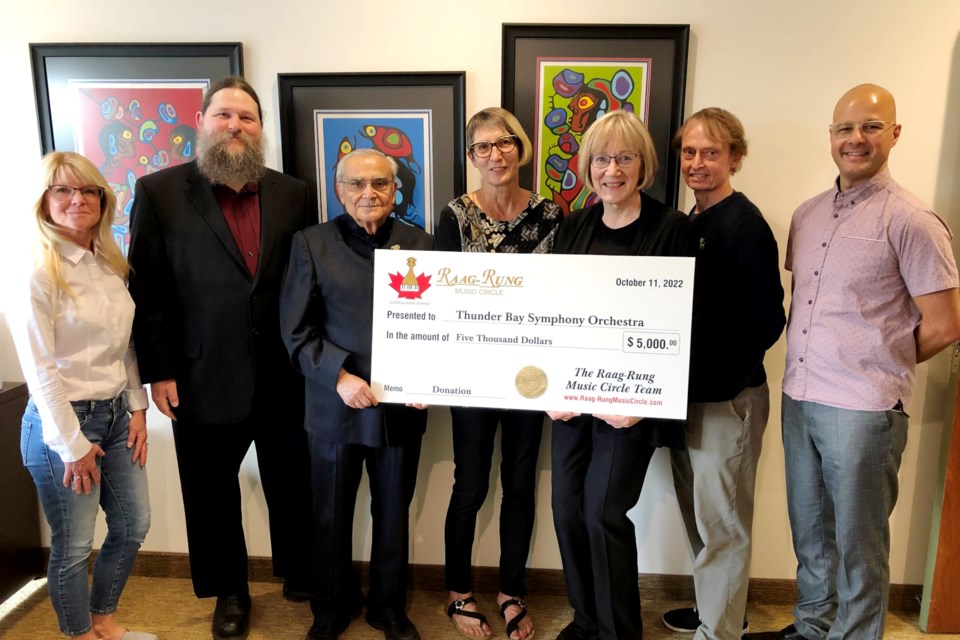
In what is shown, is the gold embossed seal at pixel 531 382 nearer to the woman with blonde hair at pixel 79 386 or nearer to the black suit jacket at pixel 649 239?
the black suit jacket at pixel 649 239

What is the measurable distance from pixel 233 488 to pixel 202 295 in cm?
71

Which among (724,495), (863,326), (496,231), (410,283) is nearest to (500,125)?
(496,231)

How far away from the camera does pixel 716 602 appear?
180 cm

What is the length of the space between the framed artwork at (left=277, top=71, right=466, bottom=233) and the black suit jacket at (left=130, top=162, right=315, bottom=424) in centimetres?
28

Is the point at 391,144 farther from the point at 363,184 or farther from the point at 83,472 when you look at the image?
the point at 83,472

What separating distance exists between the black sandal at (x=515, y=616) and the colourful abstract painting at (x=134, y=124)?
2024mm

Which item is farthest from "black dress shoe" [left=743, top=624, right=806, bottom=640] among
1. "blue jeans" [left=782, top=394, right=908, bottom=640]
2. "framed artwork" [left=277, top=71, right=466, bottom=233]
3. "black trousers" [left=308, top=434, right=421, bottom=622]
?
"framed artwork" [left=277, top=71, right=466, bottom=233]

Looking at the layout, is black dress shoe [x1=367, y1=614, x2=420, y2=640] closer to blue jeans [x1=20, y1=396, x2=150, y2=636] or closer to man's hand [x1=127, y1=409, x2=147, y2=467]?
blue jeans [x1=20, y1=396, x2=150, y2=636]

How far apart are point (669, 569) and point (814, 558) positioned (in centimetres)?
Answer: 59

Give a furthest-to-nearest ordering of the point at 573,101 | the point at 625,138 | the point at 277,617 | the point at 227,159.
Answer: the point at 277,617 → the point at 573,101 → the point at 227,159 → the point at 625,138

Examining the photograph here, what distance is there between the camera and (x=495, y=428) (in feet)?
6.49

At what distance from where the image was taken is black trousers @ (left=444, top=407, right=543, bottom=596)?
1.95 m

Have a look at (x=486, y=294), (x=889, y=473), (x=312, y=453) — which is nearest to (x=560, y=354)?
(x=486, y=294)

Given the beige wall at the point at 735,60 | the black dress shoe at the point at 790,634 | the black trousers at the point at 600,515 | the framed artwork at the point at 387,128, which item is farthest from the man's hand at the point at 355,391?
the black dress shoe at the point at 790,634
